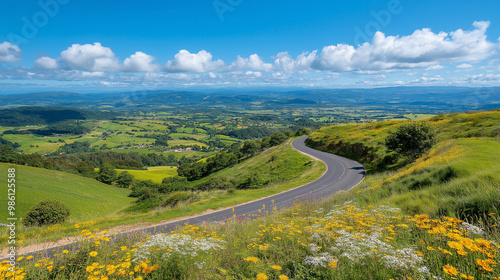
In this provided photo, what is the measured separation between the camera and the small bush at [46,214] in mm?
16906

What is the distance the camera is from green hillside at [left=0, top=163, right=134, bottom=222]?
29203 millimetres

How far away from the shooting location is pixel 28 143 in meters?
161

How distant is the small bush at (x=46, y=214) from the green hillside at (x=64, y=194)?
8950mm

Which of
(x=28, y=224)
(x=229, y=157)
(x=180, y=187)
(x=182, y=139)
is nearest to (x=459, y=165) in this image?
(x=28, y=224)

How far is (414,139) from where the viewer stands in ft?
82.6

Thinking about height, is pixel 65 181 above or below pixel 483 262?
below

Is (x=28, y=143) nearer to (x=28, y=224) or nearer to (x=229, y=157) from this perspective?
(x=229, y=157)

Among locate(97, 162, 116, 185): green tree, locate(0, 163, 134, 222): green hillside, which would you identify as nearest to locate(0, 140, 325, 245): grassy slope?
locate(0, 163, 134, 222): green hillside

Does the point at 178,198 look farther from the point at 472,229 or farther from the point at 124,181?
the point at 124,181

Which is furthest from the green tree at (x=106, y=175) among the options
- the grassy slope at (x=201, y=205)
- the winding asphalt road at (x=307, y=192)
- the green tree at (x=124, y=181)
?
the winding asphalt road at (x=307, y=192)

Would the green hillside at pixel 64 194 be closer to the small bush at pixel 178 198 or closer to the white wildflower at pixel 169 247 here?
the small bush at pixel 178 198

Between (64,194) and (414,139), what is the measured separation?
50826 millimetres

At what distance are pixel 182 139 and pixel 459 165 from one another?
200 meters

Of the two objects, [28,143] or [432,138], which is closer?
[432,138]
